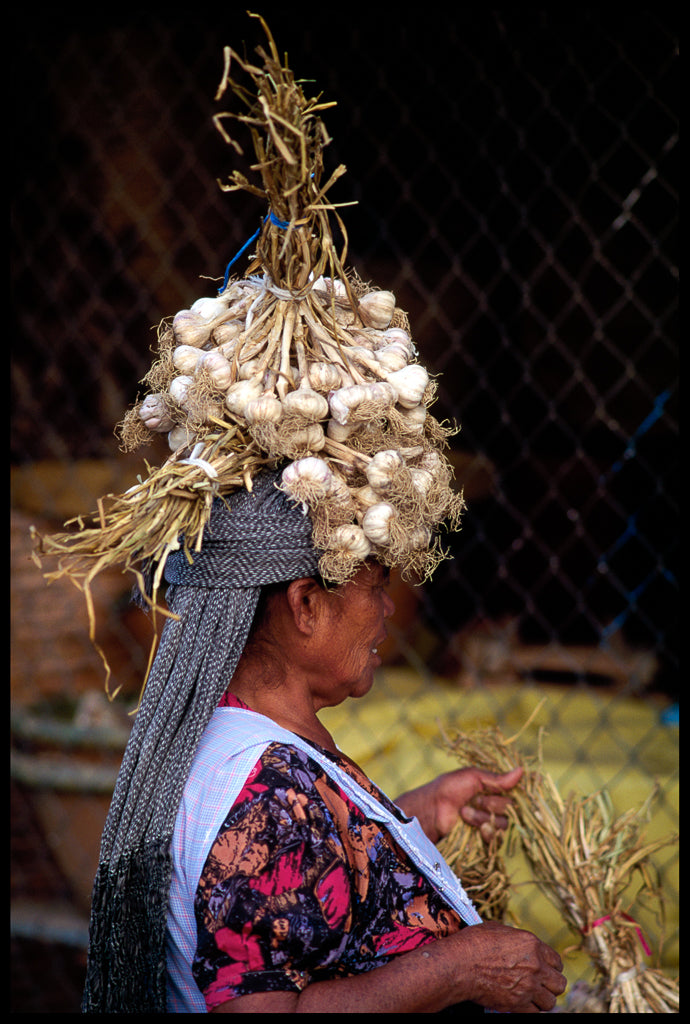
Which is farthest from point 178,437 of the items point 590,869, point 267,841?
point 590,869

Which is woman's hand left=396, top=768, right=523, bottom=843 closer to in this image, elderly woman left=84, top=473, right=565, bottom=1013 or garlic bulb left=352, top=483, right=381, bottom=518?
elderly woman left=84, top=473, right=565, bottom=1013

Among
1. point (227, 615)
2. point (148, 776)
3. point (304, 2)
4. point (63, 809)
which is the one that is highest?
point (304, 2)

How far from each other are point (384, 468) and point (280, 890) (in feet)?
1.51

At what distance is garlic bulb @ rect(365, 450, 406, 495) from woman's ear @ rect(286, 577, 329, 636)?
0.14 metres

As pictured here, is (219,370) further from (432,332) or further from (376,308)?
(432,332)

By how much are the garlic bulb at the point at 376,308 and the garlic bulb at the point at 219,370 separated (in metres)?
0.20

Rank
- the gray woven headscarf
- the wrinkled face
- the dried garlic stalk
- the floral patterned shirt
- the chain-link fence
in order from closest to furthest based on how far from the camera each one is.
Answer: the floral patterned shirt → the gray woven headscarf → the wrinkled face → the dried garlic stalk → the chain-link fence

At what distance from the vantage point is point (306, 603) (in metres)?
1.13

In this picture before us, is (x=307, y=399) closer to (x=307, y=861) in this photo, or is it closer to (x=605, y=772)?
(x=307, y=861)

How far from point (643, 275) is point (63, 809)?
2.44 metres

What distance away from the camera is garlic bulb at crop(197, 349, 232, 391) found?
1083 mm

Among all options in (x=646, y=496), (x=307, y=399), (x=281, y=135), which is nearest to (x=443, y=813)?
(x=307, y=399)

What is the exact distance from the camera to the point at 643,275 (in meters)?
2.98

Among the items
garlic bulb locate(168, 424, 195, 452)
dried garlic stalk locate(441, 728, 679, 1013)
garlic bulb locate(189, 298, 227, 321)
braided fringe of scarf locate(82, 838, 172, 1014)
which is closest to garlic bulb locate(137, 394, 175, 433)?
garlic bulb locate(168, 424, 195, 452)
